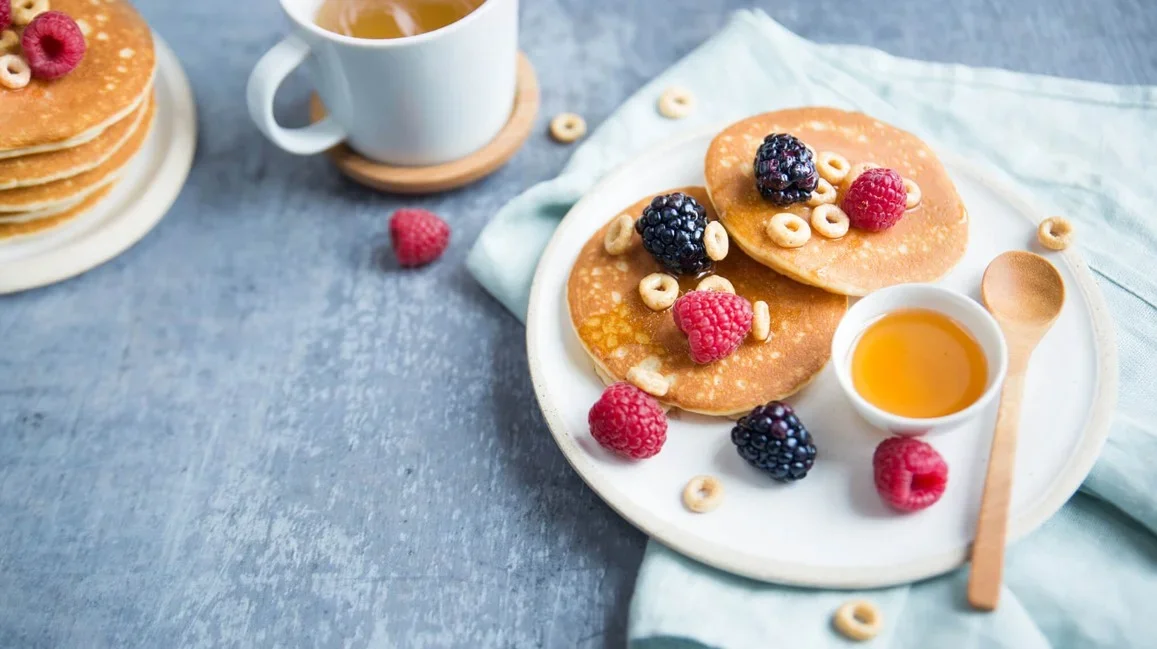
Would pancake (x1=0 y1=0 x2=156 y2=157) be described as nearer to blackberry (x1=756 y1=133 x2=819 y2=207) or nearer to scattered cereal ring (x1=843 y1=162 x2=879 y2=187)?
blackberry (x1=756 y1=133 x2=819 y2=207)

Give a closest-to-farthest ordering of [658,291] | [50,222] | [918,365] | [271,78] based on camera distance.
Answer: [918,365], [658,291], [271,78], [50,222]

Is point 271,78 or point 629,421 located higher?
point 271,78

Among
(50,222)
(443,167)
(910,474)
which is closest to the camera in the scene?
(910,474)

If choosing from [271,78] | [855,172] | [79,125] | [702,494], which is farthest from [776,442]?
[79,125]

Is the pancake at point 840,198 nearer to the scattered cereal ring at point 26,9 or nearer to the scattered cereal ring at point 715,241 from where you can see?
the scattered cereal ring at point 715,241

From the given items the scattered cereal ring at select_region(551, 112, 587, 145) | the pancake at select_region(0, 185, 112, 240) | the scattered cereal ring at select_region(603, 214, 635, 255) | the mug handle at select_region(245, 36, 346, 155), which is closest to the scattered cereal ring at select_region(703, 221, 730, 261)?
the scattered cereal ring at select_region(603, 214, 635, 255)

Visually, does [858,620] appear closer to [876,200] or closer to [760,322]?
[760,322]
